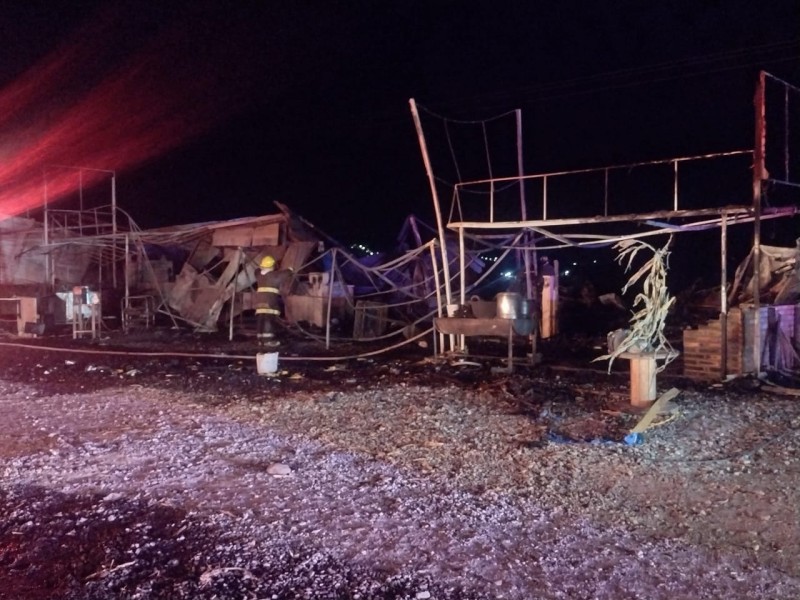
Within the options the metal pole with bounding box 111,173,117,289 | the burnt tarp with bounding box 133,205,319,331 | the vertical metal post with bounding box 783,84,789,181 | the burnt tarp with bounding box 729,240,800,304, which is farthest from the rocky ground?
the metal pole with bounding box 111,173,117,289

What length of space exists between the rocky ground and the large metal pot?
1443 mm

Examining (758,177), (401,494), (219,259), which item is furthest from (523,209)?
(219,259)

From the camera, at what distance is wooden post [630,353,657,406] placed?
8305mm

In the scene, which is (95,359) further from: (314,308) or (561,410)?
(561,410)

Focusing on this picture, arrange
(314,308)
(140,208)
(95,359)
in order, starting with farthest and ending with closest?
(140,208) < (314,308) < (95,359)

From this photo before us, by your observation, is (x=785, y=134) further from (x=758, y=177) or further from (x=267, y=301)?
(x=267, y=301)

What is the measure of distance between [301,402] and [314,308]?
29.5ft

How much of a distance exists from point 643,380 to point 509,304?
3.24 metres

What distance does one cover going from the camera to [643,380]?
837 cm

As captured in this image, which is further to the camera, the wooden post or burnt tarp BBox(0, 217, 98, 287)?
burnt tarp BBox(0, 217, 98, 287)

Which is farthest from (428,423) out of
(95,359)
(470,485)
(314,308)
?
(314,308)

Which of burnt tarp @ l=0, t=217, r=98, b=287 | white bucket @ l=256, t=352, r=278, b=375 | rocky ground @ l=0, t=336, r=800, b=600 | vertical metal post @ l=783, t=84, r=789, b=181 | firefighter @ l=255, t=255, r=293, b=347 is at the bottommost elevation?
rocky ground @ l=0, t=336, r=800, b=600

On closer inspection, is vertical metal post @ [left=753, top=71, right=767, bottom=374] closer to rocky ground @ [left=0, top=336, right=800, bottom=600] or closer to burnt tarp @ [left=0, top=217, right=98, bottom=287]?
rocky ground @ [left=0, top=336, right=800, bottom=600]

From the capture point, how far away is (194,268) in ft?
67.5
